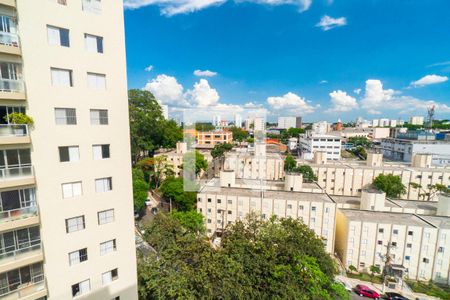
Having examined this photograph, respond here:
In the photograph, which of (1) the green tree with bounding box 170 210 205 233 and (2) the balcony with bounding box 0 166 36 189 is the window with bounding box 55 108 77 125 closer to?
(2) the balcony with bounding box 0 166 36 189

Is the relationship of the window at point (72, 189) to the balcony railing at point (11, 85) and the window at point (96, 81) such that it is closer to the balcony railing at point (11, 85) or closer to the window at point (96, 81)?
the balcony railing at point (11, 85)

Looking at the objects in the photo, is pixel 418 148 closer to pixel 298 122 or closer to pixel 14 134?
pixel 14 134

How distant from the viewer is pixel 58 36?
8.44 metres

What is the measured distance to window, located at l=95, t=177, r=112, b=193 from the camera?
9906mm

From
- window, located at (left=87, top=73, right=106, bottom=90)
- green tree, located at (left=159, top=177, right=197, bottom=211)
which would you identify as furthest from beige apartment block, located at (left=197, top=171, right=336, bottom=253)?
window, located at (left=87, top=73, right=106, bottom=90)

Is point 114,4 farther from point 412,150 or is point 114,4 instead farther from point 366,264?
point 412,150

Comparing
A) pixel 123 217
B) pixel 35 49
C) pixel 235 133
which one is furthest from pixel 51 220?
pixel 235 133

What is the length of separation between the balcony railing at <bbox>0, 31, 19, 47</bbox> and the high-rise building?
0.03 metres

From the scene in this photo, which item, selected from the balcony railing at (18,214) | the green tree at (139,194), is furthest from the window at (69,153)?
the green tree at (139,194)

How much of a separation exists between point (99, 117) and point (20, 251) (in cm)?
605

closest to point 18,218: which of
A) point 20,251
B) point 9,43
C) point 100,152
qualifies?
point 20,251

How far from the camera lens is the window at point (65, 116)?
861 centimetres

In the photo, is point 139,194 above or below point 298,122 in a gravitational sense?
below

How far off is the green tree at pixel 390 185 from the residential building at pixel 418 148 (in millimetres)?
23228
